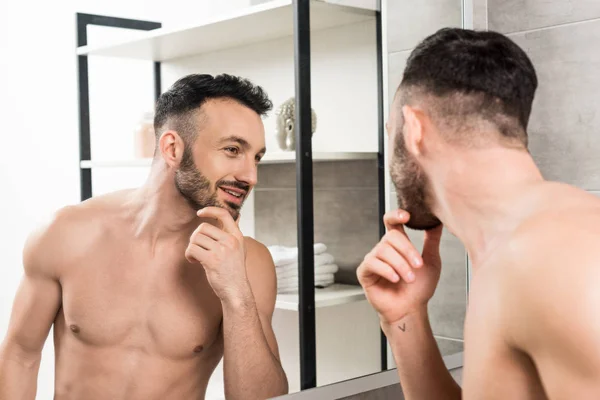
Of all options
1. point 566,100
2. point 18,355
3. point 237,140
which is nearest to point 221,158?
point 237,140

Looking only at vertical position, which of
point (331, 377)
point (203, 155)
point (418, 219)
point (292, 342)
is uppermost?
point (203, 155)

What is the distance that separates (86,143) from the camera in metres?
1.24

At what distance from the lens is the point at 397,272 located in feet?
4.16

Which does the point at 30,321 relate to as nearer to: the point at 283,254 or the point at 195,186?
the point at 195,186

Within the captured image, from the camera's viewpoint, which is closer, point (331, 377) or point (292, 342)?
point (292, 342)

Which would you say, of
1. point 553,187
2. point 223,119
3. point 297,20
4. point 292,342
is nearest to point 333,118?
point 297,20

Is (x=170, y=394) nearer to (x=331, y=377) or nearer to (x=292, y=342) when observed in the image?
(x=292, y=342)

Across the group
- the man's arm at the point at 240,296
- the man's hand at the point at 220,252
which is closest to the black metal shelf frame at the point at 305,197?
the man's arm at the point at 240,296

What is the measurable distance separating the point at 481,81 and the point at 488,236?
233 mm

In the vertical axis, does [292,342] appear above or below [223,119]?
below

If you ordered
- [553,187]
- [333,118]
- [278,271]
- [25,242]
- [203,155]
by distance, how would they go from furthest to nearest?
[333,118] < [278,271] < [203,155] < [25,242] < [553,187]

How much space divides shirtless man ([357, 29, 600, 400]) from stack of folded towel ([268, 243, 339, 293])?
0.26 m

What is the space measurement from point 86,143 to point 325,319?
2.30 ft

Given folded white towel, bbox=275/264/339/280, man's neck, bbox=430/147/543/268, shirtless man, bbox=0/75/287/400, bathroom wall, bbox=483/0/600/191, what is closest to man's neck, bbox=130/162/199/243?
shirtless man, bbox=0/75/287/400
